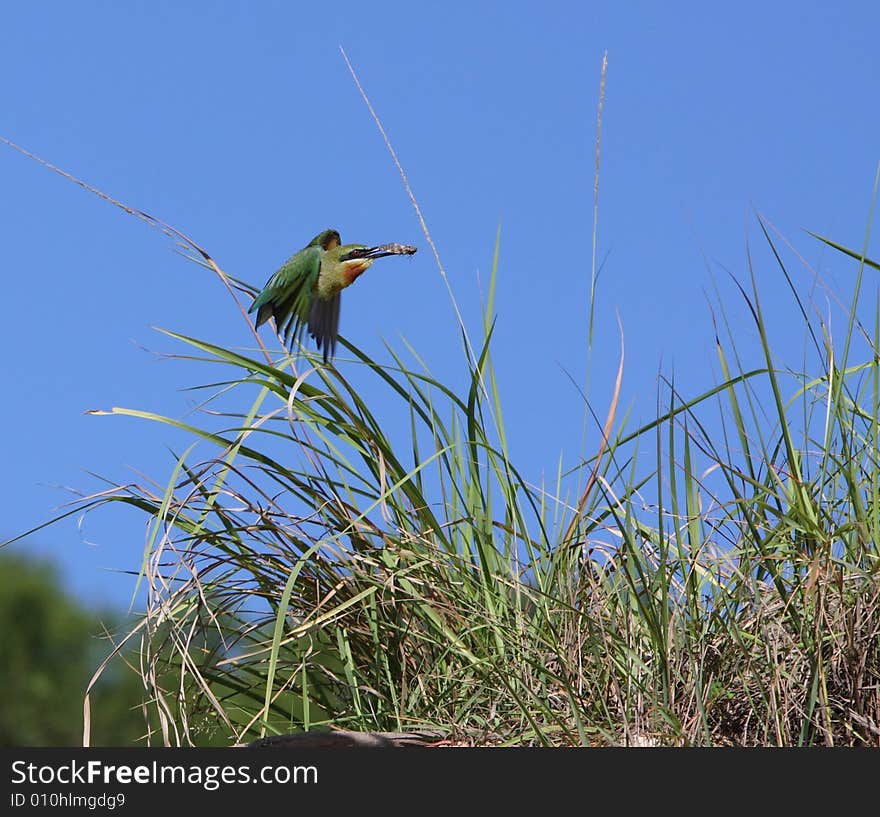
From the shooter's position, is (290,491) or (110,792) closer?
(110,792)

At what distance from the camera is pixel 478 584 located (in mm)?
2521

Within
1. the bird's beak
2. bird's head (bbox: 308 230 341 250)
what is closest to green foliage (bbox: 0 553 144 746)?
bird's head (bbox: 308 230 341 250)

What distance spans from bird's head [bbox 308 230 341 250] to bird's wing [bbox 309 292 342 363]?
22 centimetres

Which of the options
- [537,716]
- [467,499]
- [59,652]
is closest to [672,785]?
[537,716]

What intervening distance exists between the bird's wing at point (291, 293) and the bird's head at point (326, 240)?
0.07 m

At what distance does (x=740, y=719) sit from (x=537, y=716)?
1.27 feet

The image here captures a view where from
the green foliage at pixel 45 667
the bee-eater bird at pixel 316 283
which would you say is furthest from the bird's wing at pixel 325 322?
the green foliage at pixel 45 667

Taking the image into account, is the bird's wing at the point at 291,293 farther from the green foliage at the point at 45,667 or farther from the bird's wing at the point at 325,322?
the green foliage at the point at 45,667

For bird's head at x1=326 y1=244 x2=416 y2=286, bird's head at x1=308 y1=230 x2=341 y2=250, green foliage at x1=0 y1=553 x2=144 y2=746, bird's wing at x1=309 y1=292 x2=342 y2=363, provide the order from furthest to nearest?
green foliage at x1=0 y1=553 x2=144 y2=746 → bird's head at x1=308 y1=230 x2=341 y2=250 → bird's head at x1=326 y1=244 x2=416 y2=286 → bird's wing at x1=309 y1=292 x2=342 y2=363

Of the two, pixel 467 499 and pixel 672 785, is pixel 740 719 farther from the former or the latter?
pixel 467 499

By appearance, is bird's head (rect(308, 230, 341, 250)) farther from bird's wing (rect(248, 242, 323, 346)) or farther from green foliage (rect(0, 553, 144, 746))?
green foliage (rect(0, 553, 144, 746))

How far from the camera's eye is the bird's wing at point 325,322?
318 centimetres

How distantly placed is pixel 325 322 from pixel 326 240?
0.40 metres

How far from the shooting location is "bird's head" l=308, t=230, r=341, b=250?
3639 millimetres
